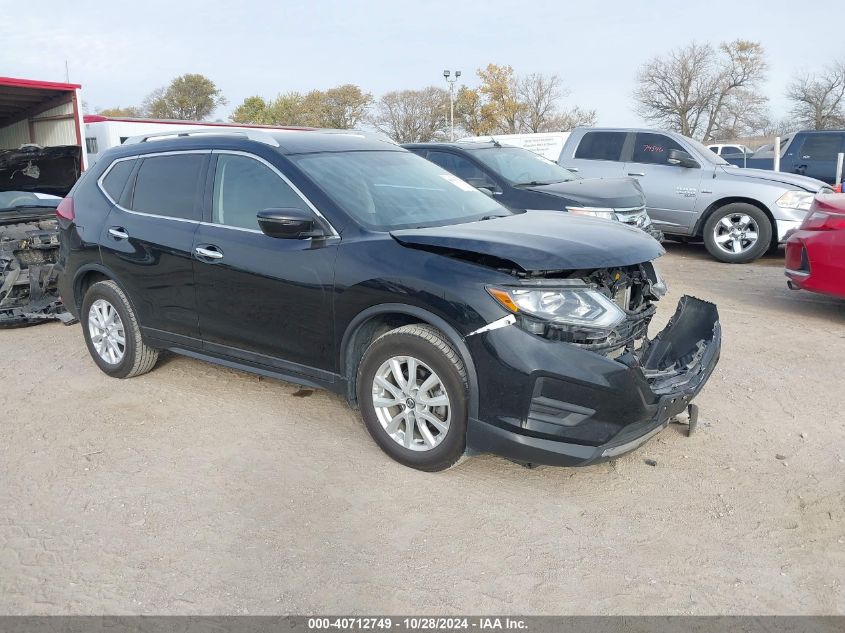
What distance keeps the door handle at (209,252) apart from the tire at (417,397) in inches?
49.2

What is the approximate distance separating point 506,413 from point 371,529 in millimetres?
831

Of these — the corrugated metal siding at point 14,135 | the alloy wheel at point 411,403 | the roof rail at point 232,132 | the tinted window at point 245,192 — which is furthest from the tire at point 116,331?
the corrugated metal siding at point 14,135

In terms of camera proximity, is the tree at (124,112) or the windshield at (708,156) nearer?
the windshield at (708,156)

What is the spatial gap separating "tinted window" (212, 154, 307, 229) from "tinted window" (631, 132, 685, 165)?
792 centimetres

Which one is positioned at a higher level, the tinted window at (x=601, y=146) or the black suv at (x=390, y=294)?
the tinted window at (x=601, y=146)

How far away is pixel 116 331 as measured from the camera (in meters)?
5.43

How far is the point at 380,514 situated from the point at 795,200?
341 inches

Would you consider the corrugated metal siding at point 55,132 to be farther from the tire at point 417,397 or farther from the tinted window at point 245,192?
the tire at point 417,397

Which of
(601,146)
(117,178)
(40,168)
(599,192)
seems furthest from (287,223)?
(40,168)

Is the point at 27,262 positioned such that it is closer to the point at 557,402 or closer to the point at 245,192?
the point at 245,192

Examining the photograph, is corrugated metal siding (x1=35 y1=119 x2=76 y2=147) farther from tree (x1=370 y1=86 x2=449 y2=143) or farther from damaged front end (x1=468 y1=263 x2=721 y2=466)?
tree (x1=370 y1=86 x2=449 y2=143)

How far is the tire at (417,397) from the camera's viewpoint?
3.59 meters

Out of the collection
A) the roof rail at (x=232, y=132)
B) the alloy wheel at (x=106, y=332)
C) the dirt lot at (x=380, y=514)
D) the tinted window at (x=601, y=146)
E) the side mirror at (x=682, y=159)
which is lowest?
the dirt lot at (x=380, y=514)

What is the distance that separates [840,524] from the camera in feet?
11.0
